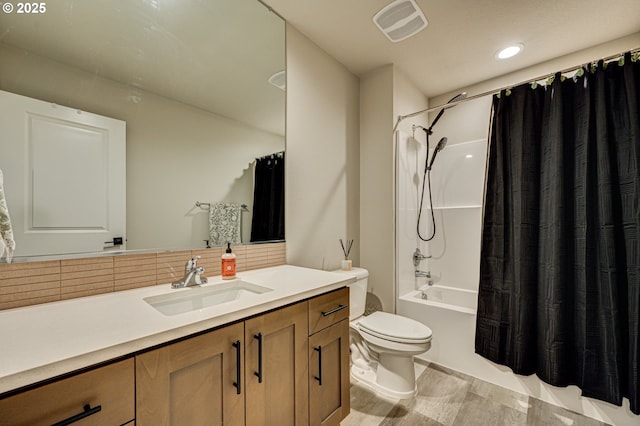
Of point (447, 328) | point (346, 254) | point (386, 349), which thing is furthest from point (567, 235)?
point (346, 254)

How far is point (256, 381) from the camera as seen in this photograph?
97 centimetres

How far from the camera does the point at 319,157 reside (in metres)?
2.10

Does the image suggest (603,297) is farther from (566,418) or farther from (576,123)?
(576,123)

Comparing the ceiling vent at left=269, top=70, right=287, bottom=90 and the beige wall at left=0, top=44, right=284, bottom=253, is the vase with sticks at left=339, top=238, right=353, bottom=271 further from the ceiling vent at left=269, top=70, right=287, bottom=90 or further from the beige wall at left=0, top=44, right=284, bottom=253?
the ceiling vent at left=269, top=70, right=287, bottom=90

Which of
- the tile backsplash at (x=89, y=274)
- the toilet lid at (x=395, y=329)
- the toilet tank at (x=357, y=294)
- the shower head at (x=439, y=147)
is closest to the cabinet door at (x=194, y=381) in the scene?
the tile backsplash at (x=89, y=274)

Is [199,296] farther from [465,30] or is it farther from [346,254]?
[465,30]

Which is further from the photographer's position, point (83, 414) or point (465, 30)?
point (465, 30)

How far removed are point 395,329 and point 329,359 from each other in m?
0.66

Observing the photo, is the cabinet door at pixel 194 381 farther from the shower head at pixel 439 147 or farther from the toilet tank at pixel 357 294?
the shower head at pixel 439 147

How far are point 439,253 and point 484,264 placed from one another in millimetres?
737

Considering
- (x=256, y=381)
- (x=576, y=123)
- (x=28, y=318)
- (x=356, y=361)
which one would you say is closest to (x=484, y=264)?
(x=576, y=123)

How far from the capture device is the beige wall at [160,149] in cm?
100

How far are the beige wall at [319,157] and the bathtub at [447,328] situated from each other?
63 centimetres

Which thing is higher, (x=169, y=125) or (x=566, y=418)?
(x=169, y=125)
